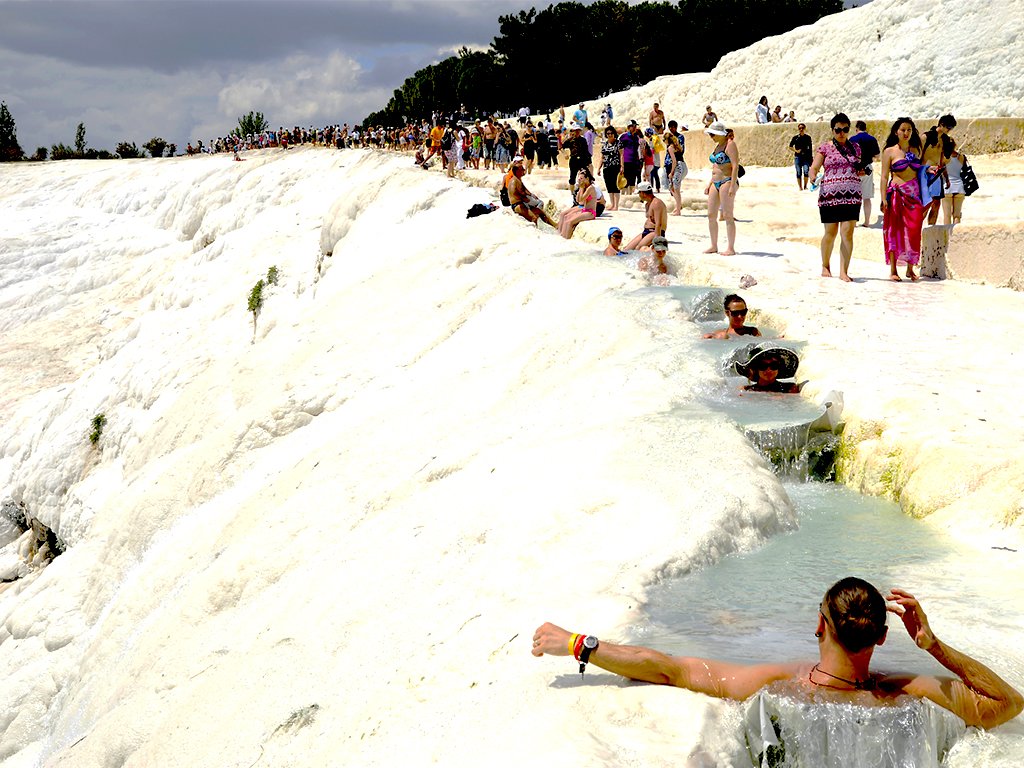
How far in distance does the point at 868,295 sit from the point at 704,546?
19.7 ft

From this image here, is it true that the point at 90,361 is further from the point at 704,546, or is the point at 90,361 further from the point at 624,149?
the point at 704,546

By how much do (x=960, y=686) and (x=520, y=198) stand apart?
12.6 meters

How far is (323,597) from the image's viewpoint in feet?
19.6

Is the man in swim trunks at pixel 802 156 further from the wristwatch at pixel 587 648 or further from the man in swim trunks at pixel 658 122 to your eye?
the wristwatch at pixel 587 648

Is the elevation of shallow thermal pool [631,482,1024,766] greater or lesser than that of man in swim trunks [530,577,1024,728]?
lesser

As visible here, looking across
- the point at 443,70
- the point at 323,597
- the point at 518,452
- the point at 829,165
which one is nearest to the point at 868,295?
the point at 829,165

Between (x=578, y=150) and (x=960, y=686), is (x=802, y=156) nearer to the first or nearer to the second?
(x=578, y=150)

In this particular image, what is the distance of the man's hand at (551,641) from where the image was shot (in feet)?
12.7

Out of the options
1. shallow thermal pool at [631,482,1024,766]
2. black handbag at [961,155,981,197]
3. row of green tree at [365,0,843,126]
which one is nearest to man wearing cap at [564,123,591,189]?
black handbag at [961,155,981,197]

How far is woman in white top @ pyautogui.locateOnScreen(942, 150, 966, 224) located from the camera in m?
12.3

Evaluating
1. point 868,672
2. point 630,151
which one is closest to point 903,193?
point 630,151

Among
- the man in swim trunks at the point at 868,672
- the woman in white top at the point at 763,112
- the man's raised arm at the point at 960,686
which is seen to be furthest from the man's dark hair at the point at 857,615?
the woman in white top at the point at 763,112

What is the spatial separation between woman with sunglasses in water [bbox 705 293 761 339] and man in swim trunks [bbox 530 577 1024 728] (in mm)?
5113

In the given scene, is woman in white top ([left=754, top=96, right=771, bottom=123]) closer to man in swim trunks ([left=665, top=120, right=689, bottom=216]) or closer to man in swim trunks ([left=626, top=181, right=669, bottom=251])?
man in swim trunks ([left=665, top=120, right=689, bottom=216])
